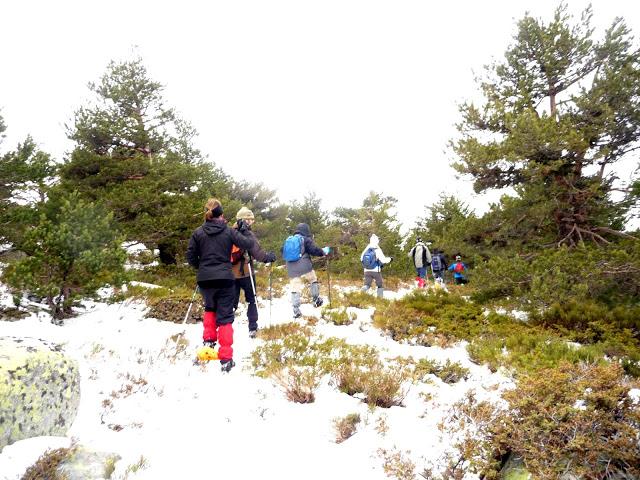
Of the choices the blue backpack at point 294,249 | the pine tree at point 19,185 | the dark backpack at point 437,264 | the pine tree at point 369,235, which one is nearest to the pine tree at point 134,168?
the pine tree at point 19,185

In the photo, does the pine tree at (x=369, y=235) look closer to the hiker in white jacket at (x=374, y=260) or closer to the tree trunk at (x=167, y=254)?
the hiker in white jacket at (x=374, y=260)

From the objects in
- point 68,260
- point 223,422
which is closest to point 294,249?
point 68,260

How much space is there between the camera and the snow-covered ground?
2816mm

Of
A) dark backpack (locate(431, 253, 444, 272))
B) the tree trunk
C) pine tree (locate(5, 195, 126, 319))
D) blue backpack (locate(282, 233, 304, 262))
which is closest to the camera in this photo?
pine tree (locate(5, 195, 126, 319))

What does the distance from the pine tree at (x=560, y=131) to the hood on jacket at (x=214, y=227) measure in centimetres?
785

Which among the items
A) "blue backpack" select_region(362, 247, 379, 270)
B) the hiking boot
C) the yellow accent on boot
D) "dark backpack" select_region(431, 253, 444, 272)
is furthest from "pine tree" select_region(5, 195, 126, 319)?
"dark backpack" select_region(431, 253, 444, 272)

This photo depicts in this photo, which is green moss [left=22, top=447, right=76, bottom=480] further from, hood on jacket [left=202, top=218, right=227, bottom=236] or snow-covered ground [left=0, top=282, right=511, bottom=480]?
hood on jacket [left=202, top=218, right=227, bottom=236]

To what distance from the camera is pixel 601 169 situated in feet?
32.6

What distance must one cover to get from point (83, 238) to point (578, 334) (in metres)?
9.50

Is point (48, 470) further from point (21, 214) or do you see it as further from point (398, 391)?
point (21, 214)

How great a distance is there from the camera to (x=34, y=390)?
2.93 metres

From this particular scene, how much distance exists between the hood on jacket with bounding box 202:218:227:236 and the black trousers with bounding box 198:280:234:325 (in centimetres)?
71

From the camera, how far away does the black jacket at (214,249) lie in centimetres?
509

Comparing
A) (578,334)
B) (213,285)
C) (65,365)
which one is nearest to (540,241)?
(578,334)
